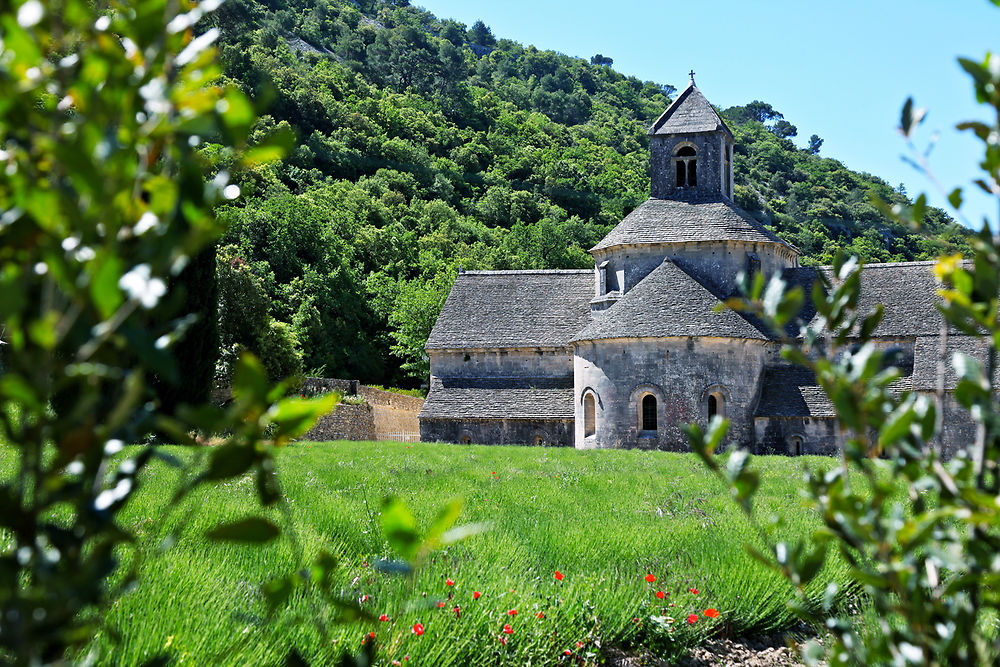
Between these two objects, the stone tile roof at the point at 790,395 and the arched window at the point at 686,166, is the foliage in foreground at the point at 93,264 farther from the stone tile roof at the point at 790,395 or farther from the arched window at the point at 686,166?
the arched window at the point at 686,166

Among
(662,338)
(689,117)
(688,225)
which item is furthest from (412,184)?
(662,338)

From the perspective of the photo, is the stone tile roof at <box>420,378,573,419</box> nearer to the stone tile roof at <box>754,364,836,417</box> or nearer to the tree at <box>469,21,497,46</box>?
the stone tile roof at <box>754,364,836,417</box>

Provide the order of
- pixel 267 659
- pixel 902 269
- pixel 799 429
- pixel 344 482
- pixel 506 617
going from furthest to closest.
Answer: pixel 902 269, pixel 799 429, pixel 344 482, pixel 506 617, pixel 267 659

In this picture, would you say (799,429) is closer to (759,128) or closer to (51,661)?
(51,661)

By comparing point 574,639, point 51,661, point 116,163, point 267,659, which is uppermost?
point 116,163

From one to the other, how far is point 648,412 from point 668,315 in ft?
9.81

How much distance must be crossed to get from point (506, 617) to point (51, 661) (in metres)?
3.72

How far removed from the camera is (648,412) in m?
27.0

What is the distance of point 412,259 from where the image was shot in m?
62.1

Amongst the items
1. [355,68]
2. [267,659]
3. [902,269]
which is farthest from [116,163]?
[355,68]

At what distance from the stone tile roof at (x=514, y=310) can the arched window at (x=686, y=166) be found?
4873 mm

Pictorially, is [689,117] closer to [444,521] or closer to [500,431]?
[500,431]

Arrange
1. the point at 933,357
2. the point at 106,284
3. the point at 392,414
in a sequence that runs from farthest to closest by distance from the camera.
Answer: the point at 392,414, the point at 933,357, the point at 106,284

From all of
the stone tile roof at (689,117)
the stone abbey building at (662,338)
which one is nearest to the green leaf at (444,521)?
the stone abbey building at (662,338)
